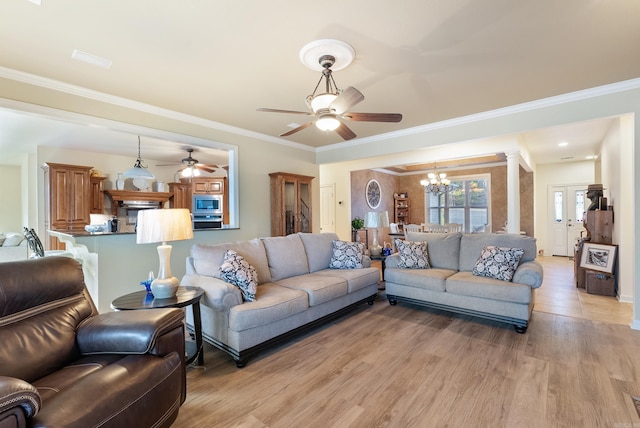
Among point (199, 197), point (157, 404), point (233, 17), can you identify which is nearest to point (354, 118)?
point (233, 17)

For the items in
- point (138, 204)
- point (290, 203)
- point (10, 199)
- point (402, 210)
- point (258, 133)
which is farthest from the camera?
point (402, 210)

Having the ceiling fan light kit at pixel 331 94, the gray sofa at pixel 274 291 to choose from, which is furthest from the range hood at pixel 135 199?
the ceiling fan light kit at pixel 331 94

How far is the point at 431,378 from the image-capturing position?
7.42 feet

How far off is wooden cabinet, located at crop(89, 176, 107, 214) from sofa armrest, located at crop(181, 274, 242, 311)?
16.6 feet

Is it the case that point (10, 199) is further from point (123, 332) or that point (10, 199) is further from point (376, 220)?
point (376, 220)

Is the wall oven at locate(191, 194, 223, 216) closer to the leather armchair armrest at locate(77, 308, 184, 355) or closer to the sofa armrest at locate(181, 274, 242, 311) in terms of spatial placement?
the sofa armrest at locate(181, 274, 242, 311)

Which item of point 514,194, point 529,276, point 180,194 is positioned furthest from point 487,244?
point 180,194

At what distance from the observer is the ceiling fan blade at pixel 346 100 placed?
7.42ft

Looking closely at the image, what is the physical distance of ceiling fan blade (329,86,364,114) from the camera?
7.42 ft

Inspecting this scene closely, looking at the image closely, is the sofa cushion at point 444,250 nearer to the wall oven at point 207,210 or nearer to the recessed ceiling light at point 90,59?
the recessed ceiling light at point 90,59

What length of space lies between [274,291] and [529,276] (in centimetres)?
264

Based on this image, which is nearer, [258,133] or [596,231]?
[596,231]

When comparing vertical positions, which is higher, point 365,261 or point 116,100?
point 116,100

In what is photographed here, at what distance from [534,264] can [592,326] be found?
88 cm
